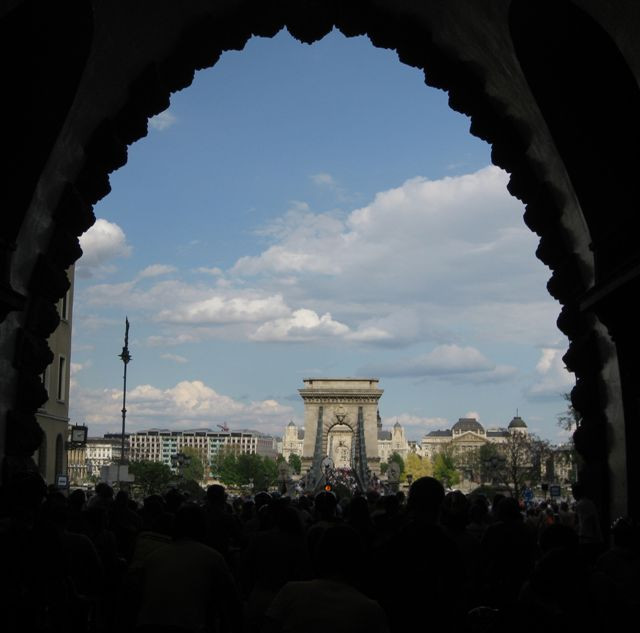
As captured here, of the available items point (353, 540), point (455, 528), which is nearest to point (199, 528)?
point (353, 540)

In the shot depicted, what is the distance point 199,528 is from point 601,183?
1110cm

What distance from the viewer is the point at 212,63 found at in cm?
1839

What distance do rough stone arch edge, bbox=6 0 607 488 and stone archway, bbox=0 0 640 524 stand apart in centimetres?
2

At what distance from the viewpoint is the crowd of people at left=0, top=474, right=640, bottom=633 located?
→ 5.24 m

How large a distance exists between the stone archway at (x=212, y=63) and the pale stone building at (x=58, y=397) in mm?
20576

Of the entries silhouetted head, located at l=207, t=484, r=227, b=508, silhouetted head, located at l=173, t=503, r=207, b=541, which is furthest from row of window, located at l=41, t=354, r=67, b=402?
silhouetted head, located at l=173, t=503, r=207, b=541

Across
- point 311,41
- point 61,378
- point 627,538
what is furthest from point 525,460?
point 627,538

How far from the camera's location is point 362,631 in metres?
5.17

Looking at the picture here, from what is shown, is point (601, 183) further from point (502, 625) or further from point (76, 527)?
point (502, 625)

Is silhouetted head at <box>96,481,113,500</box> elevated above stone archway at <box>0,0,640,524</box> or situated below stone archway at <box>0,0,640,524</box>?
below

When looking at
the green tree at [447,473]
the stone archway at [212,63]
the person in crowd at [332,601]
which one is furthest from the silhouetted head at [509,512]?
the green tree at [447,473]

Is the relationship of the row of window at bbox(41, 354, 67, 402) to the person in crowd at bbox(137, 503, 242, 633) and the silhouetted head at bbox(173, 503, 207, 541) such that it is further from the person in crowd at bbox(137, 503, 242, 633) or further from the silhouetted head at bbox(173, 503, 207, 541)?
the person in crowd at bbox(137, 503, 242, 633)

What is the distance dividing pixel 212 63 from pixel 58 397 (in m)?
25.1

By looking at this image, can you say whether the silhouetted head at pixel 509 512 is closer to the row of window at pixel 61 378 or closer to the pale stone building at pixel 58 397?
the pale stone building at pixel 58 397
